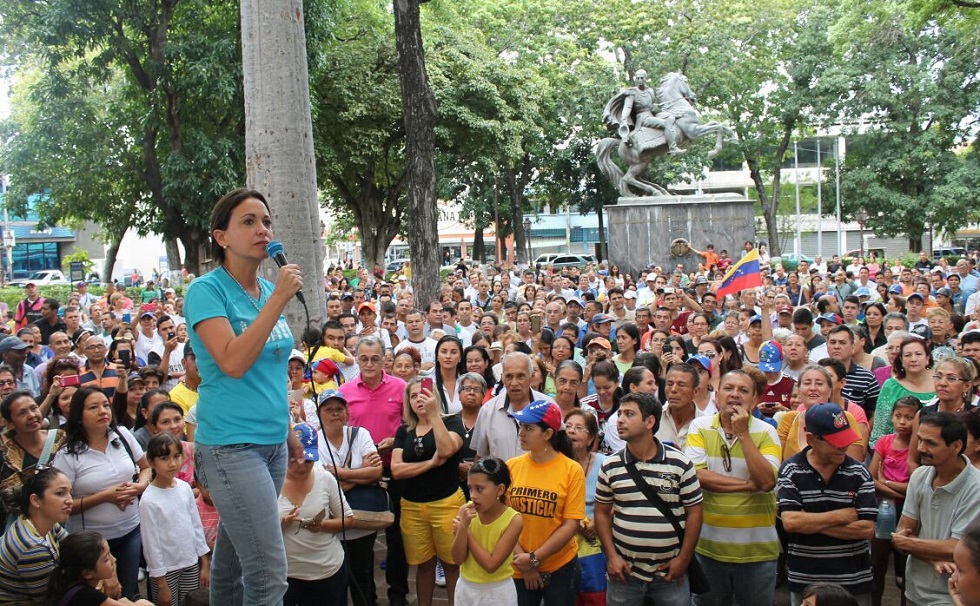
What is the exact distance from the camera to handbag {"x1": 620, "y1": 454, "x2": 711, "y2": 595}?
192 inches

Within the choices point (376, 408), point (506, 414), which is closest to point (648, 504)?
point (506, 414)

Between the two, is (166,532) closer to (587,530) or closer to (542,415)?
(542,415)

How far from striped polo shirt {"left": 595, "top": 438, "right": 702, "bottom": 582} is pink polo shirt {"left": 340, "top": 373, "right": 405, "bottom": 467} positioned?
2360 millimetres

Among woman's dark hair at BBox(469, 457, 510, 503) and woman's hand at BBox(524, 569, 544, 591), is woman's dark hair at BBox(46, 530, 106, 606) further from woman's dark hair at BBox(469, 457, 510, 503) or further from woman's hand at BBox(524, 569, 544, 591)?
woman's hand at BBox(524, 569, 544, 591)

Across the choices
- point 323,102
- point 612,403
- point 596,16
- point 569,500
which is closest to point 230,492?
point 569,500

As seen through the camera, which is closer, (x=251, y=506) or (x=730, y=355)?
(x=251, y=506)

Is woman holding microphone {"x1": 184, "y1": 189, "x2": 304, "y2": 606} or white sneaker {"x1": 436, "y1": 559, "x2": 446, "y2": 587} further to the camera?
white sneaker {"x1": 436, "y1": 559, "x2": 446, "y2": 587}

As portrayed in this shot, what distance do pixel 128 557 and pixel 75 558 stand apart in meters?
1.23

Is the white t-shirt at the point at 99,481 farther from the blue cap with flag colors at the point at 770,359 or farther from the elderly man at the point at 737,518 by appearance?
the blue cap with flag colors at the point at 770,359

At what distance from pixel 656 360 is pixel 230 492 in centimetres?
487

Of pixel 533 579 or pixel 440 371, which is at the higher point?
pixel 440 371

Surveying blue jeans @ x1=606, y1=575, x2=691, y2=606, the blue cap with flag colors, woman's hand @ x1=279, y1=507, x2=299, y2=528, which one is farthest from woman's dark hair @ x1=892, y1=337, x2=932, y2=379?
woman's hand @ x1=279, y1=507, x2=299, y2=528

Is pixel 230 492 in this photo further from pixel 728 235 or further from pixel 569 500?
pixel 728 235

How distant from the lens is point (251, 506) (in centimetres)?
339
